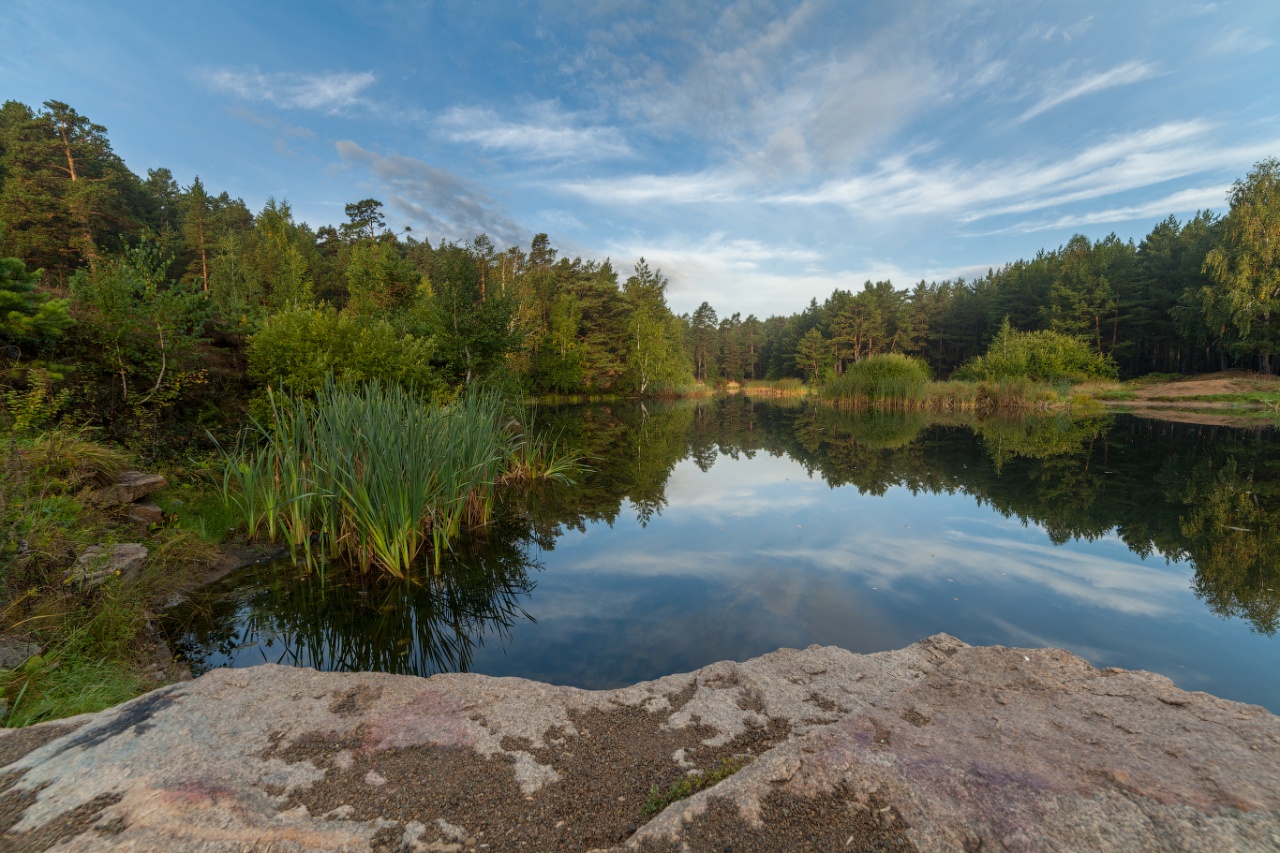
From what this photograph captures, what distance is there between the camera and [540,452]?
11.7m

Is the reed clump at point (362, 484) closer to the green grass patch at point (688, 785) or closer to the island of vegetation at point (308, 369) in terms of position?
the island of vegetation at point (308, 369)

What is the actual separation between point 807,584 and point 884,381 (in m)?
29.5

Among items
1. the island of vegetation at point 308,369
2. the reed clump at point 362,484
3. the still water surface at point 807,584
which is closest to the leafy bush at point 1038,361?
the island of vegetation at point 308,369

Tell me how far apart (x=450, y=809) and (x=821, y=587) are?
15.8ft

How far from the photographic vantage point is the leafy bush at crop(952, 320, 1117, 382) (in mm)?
34156

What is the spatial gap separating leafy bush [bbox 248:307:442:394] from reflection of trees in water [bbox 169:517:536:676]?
3.96 meters

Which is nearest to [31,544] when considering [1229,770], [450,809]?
[450,809]

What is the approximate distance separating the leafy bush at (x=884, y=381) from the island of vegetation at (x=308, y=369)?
0.17m

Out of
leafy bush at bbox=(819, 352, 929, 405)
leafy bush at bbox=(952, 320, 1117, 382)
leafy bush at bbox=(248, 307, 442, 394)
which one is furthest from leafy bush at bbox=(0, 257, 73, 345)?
leafy bush at bbox=(952, 320, 1117, 382)

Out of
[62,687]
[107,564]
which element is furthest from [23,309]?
[62,687]

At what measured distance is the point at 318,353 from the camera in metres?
9.38

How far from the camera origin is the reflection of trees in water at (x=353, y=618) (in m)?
4.26

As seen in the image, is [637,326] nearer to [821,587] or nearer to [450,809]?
[821,587]

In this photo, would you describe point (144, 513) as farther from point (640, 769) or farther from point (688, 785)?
point (688, 785)
